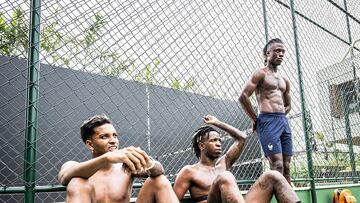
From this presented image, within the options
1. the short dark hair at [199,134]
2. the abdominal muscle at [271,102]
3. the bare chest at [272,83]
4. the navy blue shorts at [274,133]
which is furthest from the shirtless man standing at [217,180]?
the bare chest at [272,83]

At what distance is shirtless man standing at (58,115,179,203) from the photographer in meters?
1.85

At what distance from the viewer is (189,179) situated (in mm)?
2734

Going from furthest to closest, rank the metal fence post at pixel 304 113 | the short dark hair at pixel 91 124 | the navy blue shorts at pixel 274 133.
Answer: the metal fence post at pixel 304 113 < the navy blue shorts at pixel 274 133 < the short dark hair at pixel 91 124

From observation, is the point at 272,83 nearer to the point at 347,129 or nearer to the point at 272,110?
the point at 272,110

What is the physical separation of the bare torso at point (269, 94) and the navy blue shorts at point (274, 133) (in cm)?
6

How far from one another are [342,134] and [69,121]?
4.35m

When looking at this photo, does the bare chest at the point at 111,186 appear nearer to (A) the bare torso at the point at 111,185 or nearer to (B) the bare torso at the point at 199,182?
(A) the bare torso at the point at 111,185

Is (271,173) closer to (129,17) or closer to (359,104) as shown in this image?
(129,17)

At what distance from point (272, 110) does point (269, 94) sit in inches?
6.5

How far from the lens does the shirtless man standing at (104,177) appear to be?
185 cm

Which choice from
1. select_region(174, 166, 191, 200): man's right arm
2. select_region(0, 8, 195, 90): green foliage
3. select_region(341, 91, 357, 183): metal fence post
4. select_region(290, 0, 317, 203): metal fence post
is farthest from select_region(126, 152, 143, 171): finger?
select_region(341, 91, 357, 183): metal fence post

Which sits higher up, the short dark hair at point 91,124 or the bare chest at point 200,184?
the short dark hair at point 91,124

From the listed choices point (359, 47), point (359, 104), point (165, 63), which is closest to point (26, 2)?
point (165, 63)

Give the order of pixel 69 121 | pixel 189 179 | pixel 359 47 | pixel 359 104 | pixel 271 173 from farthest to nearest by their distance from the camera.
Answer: pixel 359 47 → pixel 69 121 → pixel 359 104 → pixel 189 179 → pixel 271 173
